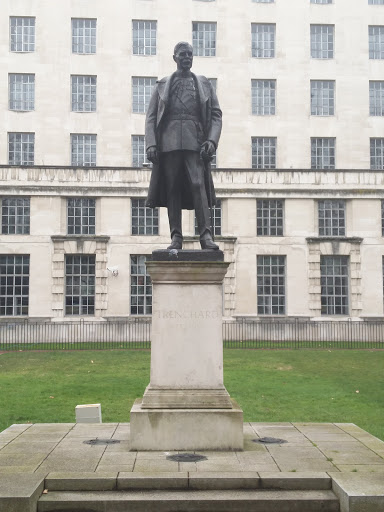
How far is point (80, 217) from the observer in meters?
39.2

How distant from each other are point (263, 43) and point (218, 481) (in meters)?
37.6

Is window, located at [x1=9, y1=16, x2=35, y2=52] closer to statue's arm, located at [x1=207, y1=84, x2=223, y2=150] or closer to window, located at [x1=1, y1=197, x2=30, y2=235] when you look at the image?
window, located at [x1=1, y1=197, x2=30, y2=235]

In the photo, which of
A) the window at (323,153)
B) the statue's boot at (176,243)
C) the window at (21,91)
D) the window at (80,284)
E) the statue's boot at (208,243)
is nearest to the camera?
the statue's boot at (208,243)

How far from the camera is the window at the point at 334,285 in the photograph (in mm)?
39375

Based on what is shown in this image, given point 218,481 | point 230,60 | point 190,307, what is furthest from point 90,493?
point 230,60

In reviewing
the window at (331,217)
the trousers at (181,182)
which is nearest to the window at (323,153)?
the window at (331,217)

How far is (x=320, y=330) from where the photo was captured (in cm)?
3694

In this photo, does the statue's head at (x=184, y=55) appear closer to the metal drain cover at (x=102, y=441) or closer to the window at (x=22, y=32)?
the metal drain cover at (x=102, y=441)

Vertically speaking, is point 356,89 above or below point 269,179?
above

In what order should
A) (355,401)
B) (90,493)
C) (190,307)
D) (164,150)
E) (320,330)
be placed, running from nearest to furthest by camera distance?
(90,493), (190,307), (164,150), (355,401), (320,330)

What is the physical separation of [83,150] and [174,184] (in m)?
30.4

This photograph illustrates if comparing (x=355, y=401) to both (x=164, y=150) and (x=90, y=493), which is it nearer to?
(x=164, y=150)

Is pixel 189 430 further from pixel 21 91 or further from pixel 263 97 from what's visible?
pixel 21 91

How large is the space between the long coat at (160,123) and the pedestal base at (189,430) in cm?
363
